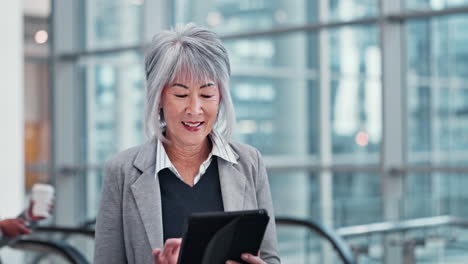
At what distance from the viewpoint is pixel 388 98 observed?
7648 millimetres

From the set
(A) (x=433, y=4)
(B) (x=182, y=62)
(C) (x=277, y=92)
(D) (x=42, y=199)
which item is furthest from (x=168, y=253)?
(C) (x=277, y=92)

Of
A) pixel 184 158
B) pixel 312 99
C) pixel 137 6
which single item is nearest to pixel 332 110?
pixel 312 99

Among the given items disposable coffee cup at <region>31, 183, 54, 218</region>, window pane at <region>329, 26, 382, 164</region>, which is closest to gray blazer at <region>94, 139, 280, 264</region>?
disposable coffee cup at <region>31, 183, 54, 218</region>

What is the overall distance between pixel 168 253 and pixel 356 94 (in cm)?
618

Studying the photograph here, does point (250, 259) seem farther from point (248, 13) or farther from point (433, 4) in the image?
point (248, 13)

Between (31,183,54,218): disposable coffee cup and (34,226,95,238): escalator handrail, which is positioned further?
(34,226,95,238): escalator handrail

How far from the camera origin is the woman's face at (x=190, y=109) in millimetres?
2125

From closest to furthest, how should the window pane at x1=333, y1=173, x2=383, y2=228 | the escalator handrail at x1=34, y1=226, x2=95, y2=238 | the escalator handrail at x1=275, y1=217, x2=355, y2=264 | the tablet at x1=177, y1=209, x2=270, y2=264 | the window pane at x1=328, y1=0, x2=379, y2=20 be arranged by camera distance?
the tablet at x1=177, y1=209, x2=270, y2=264, the escalator handrail at x1=275, y1=217, x2=355, y2=264, the escalator handrail at x1=34, y1=226, x2=95, y2=238, the window pane at x1=333, y1=173, x2=383, y2=228, the window pane at x1=328, y1=0, x2=379, y2=20

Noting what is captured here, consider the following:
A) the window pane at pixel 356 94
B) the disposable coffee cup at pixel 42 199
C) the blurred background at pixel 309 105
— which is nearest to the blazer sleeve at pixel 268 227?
the disposable coffee cup at pixel 42 199

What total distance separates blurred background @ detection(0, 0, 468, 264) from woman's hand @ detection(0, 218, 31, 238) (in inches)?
77.5

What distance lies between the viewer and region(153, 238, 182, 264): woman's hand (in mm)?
2010

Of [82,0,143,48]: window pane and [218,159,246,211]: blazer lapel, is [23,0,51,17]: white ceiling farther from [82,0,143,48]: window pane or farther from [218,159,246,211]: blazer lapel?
[218,159,246,211]: blazer lapel

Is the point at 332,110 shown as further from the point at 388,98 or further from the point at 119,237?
the point at 119,237

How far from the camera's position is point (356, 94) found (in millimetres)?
8008
